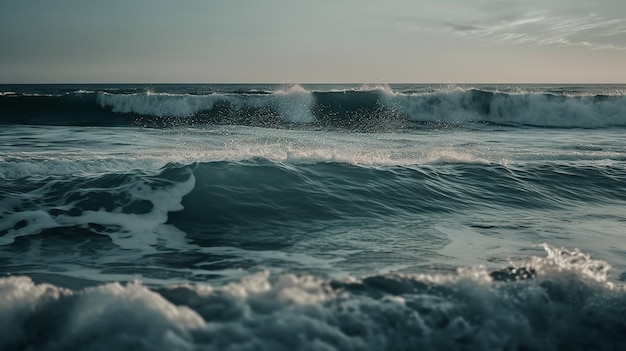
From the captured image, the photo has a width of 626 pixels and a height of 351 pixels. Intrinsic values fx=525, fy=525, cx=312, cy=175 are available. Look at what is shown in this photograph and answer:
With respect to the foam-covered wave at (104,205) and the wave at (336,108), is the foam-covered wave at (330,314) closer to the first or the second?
the foam-covered wave at (104,205)

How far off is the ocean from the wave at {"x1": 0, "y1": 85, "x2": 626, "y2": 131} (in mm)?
11947

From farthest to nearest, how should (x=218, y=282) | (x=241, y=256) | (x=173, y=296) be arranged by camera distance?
1. (x=241, y=256)
2. (x=218, y=282)
3. (x=173, y=296)

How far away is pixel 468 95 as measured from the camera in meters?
30.2

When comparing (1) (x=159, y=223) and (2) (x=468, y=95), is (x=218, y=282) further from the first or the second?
(2) (x=468, y=95)

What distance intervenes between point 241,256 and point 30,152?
9064 mm

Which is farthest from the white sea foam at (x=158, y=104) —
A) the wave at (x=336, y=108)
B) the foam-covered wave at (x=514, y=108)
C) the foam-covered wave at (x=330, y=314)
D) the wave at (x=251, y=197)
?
the foam-covered wave at (x=330, y=314)

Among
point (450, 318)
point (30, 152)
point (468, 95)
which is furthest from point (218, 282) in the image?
point (468, 95)

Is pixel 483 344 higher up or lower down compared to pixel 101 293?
lower down

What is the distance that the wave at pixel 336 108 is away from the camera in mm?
26938

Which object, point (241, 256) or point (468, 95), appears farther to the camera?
point (468, 95)

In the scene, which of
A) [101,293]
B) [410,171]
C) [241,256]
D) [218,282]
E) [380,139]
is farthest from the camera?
[380,139]

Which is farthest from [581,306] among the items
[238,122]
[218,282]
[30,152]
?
[238,122]

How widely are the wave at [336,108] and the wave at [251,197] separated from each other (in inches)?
639

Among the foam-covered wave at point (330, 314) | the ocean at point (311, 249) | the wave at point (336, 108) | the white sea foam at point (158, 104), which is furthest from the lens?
the white sea foam at point (158, 104)
